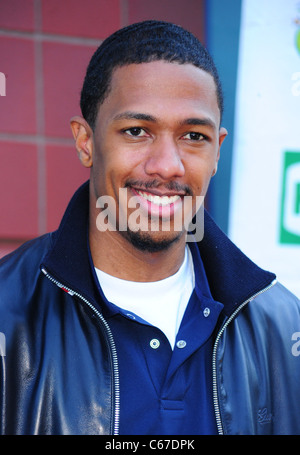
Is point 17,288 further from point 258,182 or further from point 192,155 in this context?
point 258,182

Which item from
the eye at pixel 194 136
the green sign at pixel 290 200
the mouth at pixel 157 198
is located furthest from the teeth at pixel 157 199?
the green sign at pixel 290 200

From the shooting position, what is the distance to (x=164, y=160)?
74.5 inches

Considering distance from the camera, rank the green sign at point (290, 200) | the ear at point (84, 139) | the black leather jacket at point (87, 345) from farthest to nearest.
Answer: the green sign at point (290, 200) < the ear at point (84, 139) < the black leather jacket at point (87, 345)

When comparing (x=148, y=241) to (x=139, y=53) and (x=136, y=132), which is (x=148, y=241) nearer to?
(x=136, y=132)

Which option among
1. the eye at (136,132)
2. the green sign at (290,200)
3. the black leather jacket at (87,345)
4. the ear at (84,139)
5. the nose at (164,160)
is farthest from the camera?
the green sign at (290,200)

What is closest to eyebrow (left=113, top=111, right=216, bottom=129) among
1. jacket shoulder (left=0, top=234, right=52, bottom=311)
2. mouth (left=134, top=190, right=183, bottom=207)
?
mouth (left=134, top=190, right=183, bottom=207)

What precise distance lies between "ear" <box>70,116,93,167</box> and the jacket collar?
4.5 inches

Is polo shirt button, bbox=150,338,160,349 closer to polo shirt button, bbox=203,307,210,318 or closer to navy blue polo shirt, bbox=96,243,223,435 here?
navy blue polo shirt, bbox=96,243,223,435

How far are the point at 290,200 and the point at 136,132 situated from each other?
1.85 meters

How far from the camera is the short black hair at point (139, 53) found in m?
2.04

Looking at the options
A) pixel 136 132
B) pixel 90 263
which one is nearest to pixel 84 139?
pixel 136 132

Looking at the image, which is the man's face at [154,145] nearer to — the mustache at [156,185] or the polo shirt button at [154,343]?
the mustache at [156,185]

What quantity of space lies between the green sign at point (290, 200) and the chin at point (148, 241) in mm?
1698
